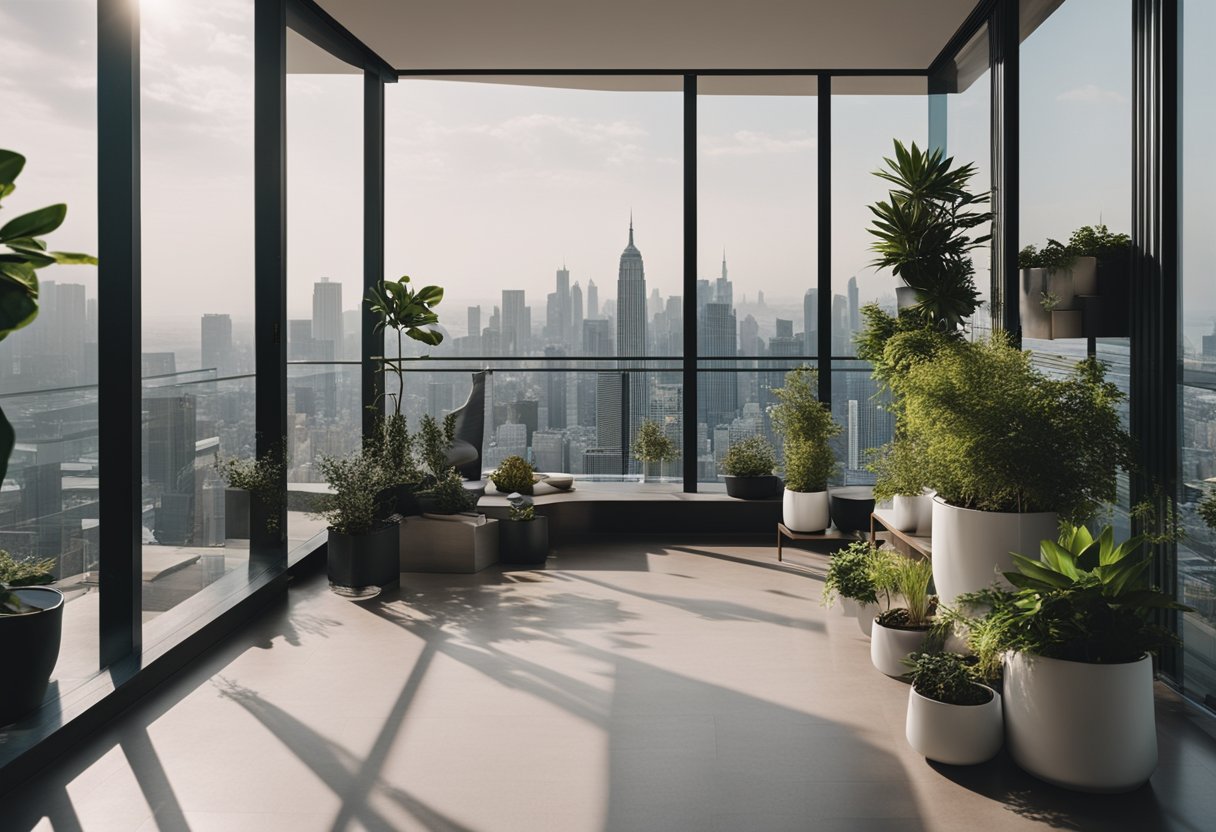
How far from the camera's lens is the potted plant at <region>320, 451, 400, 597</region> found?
5.20 meters

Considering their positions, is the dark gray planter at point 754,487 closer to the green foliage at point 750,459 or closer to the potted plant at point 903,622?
the green foliage at point 750,459

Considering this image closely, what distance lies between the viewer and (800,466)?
6.18 meters

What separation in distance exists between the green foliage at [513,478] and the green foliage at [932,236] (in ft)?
9.56

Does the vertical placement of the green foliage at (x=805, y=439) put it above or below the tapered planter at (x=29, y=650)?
above

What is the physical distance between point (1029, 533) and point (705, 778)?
60.5 inches

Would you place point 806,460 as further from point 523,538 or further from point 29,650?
point 29,650

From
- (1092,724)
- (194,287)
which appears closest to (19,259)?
(194,287)

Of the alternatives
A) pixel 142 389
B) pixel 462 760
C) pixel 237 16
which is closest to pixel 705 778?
pixel 462 760

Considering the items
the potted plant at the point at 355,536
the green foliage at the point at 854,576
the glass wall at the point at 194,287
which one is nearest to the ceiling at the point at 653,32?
the glass wall at the point at 194,287

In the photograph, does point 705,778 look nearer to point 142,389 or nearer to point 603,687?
point 603,687

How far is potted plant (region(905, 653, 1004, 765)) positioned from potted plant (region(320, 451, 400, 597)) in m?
3.05

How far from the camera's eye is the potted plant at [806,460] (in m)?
6.19

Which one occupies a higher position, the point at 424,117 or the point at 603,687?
the point at 424,117

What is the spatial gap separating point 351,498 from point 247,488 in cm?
53
